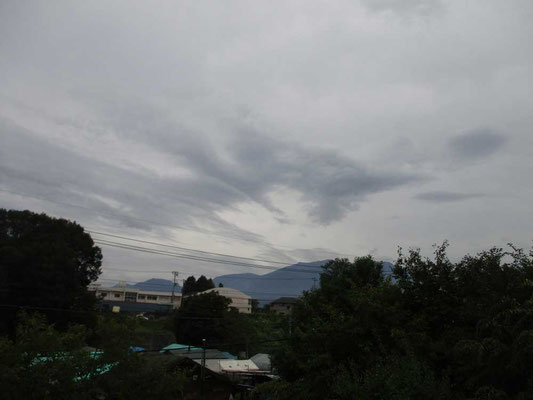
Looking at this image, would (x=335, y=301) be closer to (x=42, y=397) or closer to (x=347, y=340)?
(x=347, y=340)

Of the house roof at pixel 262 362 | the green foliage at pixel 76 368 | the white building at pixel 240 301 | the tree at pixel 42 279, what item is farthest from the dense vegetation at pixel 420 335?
the white building at pixel 240 301

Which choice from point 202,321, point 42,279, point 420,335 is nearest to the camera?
point 420,335

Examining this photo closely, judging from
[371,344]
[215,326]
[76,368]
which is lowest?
[215,326]

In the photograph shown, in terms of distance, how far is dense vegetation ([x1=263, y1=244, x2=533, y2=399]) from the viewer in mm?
14430

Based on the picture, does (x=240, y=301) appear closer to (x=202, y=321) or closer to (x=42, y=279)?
(x=202, y=321)

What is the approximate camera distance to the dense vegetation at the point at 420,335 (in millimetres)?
14430

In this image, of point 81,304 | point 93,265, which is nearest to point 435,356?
point 81,304

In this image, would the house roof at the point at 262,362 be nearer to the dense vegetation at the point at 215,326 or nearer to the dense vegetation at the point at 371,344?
the dense vegetation at the point at 371,344

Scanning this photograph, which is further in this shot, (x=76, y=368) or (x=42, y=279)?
(x=42, y=279)

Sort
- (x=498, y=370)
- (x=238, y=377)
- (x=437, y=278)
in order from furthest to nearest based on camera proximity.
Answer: (x=238, y=377)
(x=437, y=278)
(x=498, y=370)

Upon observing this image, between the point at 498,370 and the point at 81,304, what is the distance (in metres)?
43.6

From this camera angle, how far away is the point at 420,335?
58.9 ft

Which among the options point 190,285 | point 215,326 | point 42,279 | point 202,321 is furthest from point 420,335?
point 190,285

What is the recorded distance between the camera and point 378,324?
65.8 feet
